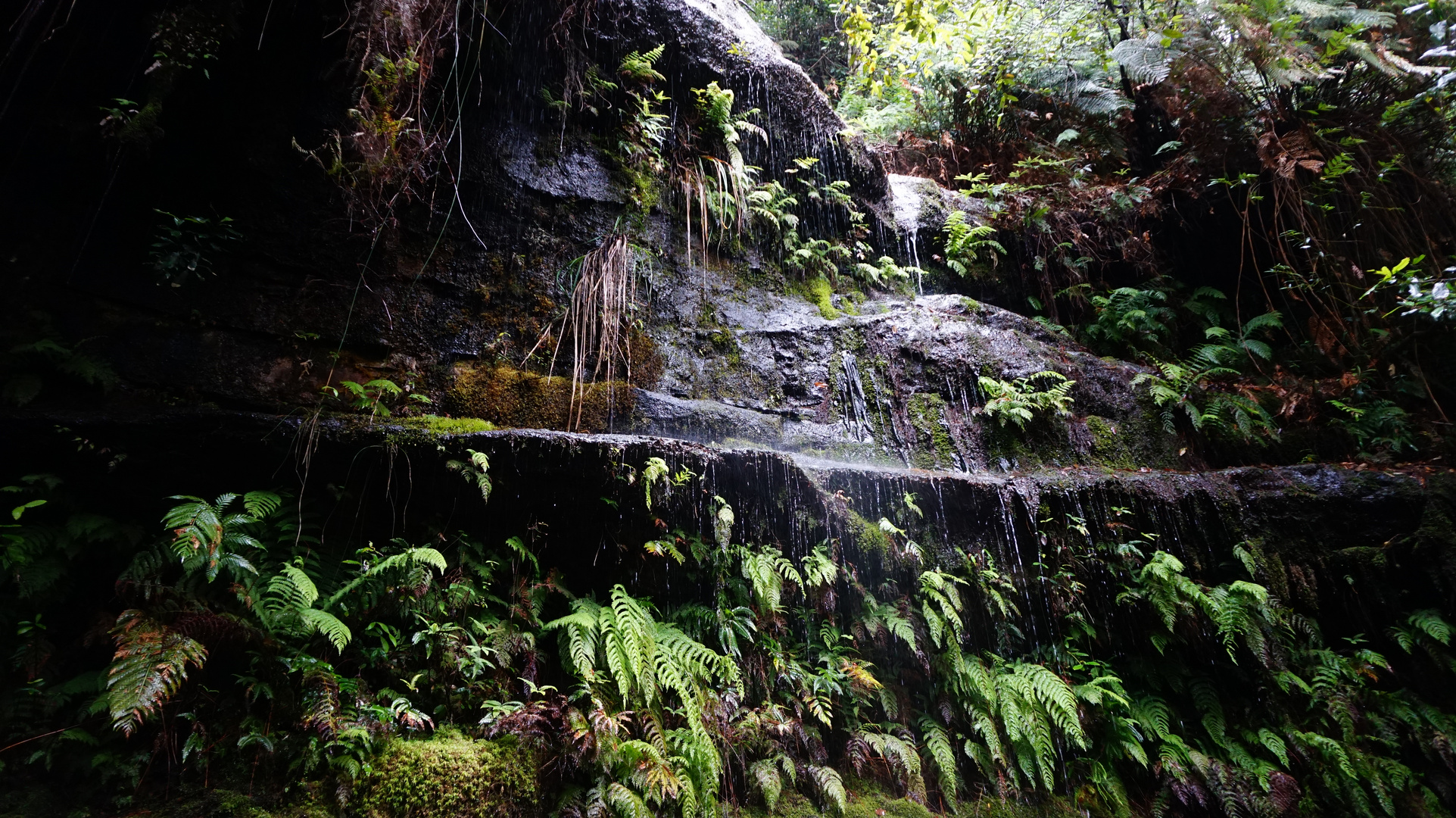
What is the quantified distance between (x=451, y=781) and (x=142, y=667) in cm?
139

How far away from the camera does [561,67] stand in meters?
5.62

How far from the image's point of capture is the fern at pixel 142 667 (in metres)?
2.38

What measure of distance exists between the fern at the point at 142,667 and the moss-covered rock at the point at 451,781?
92 cm

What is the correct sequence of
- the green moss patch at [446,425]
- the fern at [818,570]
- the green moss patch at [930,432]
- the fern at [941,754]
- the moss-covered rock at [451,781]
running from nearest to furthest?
the moss-covered rock at [451,781] < the green moss patch at [446,425] < the fern at [941,754] < the fern at [818,570] < the green moss patch at [930,432]

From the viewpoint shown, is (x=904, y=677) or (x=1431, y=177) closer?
(x=904, y=677)

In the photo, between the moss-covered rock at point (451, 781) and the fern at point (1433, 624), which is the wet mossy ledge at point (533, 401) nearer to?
the moss-covered rock at point (451, 781)

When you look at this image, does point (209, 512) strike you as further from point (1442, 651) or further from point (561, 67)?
point (1442, 651)

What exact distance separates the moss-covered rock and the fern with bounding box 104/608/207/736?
0.92 meters

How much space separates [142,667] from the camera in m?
2.49

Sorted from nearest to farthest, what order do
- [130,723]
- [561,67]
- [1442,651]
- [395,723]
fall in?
[130,723], [395,723], [1442,651], [561,67]

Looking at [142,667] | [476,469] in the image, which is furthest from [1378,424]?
[142,667]

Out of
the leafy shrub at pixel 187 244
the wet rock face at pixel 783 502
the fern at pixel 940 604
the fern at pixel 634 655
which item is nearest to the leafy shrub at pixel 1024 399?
the wet rock face at pixel 783 502

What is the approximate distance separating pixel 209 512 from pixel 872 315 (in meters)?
5.77

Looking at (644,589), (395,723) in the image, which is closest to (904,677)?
(644,589)
